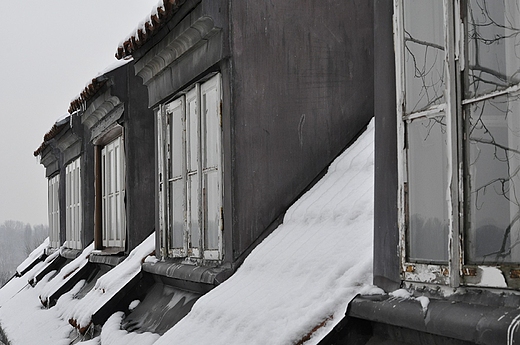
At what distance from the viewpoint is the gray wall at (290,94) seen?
245 inches

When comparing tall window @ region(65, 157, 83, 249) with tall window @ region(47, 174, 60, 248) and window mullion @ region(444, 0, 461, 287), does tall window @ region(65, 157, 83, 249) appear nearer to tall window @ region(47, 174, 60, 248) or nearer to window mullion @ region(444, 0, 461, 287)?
tall window @ region(47, 174, 60, 248)

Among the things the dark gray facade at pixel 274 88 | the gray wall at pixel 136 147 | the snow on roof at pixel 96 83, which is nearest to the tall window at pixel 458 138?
the dark gray facade at pixel 274 88

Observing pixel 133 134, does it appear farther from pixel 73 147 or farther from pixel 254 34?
pixel 73 147

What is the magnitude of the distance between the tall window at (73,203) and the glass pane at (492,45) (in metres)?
11.1

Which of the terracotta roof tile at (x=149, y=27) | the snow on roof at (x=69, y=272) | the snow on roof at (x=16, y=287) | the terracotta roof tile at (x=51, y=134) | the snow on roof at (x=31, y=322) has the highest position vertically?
the terracotta roof tile at (x=149, y=27)

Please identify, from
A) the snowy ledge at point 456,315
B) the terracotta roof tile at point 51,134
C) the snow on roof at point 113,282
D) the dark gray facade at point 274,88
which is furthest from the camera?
the terracotta roof tile at point 51,134

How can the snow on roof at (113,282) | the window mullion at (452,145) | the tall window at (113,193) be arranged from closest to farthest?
the window mullion at (452,145), the snow on roof at (113,282), the tall window at (113,193)

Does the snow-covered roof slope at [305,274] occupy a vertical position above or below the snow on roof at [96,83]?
below

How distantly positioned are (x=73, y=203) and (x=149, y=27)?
8.23 meters

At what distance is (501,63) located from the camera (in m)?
3.19

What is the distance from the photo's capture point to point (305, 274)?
16.0 feet

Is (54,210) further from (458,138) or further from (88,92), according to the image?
(458,138)

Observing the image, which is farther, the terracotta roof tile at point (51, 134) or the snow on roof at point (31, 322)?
the terracotta roof tile at point (51, 134)

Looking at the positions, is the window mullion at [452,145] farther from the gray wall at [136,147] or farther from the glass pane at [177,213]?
the gray wall at [136,147]
